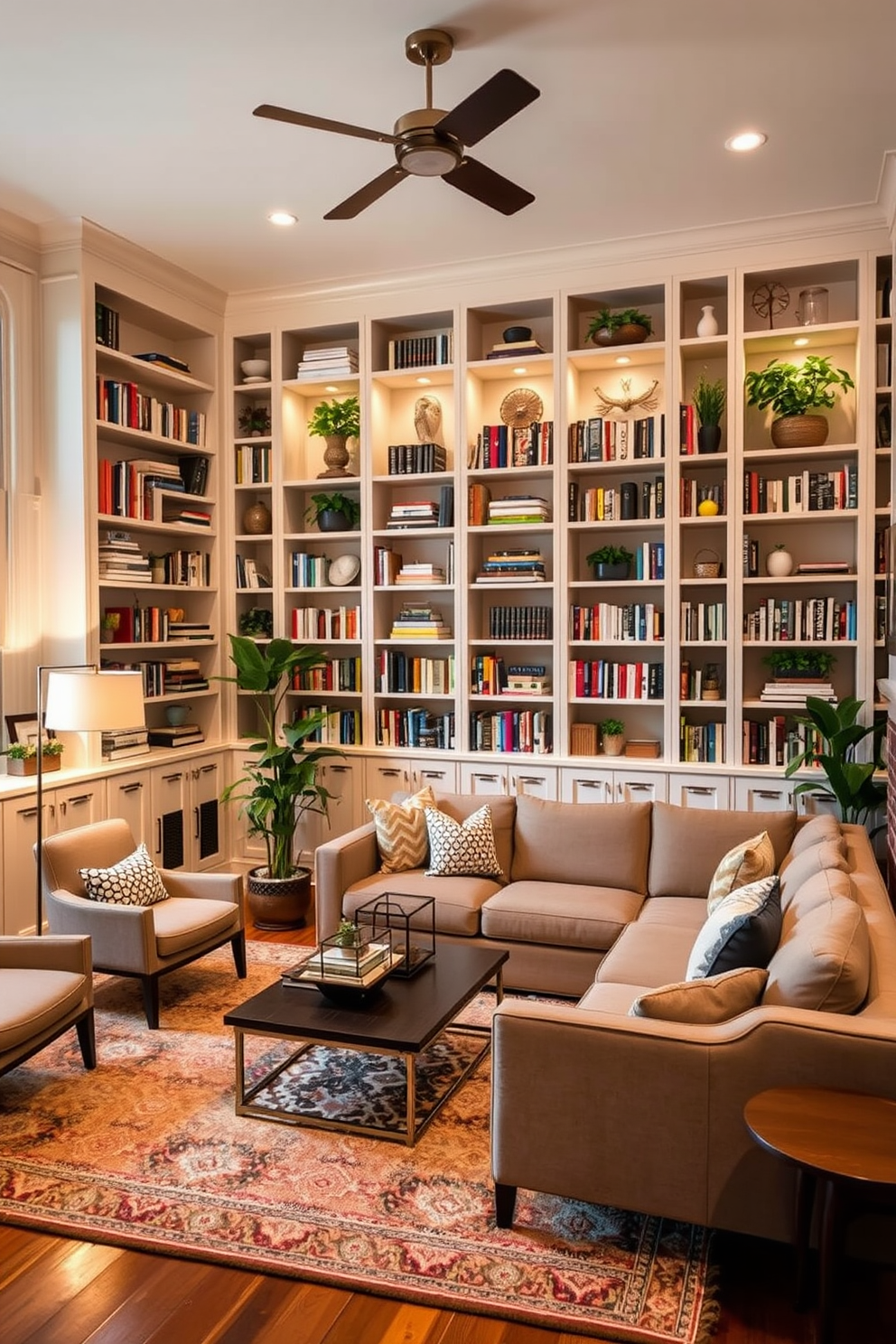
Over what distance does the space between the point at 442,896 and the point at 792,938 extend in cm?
173

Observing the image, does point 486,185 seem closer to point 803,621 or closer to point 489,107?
point 489,107

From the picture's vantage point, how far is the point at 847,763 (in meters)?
4.49

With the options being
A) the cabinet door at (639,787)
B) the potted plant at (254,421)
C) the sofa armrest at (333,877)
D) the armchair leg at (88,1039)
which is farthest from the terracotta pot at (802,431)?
the armchair leg at (88,1039)

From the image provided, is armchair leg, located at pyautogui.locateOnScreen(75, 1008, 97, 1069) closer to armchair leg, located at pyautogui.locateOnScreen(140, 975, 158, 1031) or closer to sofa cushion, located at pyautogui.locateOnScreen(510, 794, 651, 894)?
armchair leg, located at pyautogui.locateOnScreen(140, 975, 158, 1031)

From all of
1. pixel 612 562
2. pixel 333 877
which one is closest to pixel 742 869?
pixel 333 877

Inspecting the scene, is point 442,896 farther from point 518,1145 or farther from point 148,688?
point 148,688

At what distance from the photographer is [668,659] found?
4.98m

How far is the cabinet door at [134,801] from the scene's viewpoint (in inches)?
190

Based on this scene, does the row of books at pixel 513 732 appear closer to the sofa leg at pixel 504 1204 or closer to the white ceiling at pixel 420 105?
the white ceiling at pixel 420 105

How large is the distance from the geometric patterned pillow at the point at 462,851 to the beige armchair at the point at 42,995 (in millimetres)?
1518

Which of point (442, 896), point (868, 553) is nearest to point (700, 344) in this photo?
point (868, 553)

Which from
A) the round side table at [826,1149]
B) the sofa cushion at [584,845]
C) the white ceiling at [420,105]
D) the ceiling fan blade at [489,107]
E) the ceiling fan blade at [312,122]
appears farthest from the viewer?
the sofa cushion at [584,845]

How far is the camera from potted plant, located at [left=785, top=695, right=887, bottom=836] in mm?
4340

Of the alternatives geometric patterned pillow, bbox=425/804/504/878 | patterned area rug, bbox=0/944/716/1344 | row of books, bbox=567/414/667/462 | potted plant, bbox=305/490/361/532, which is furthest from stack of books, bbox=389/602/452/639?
patterned area rug, bbox=0/944/716/1344
